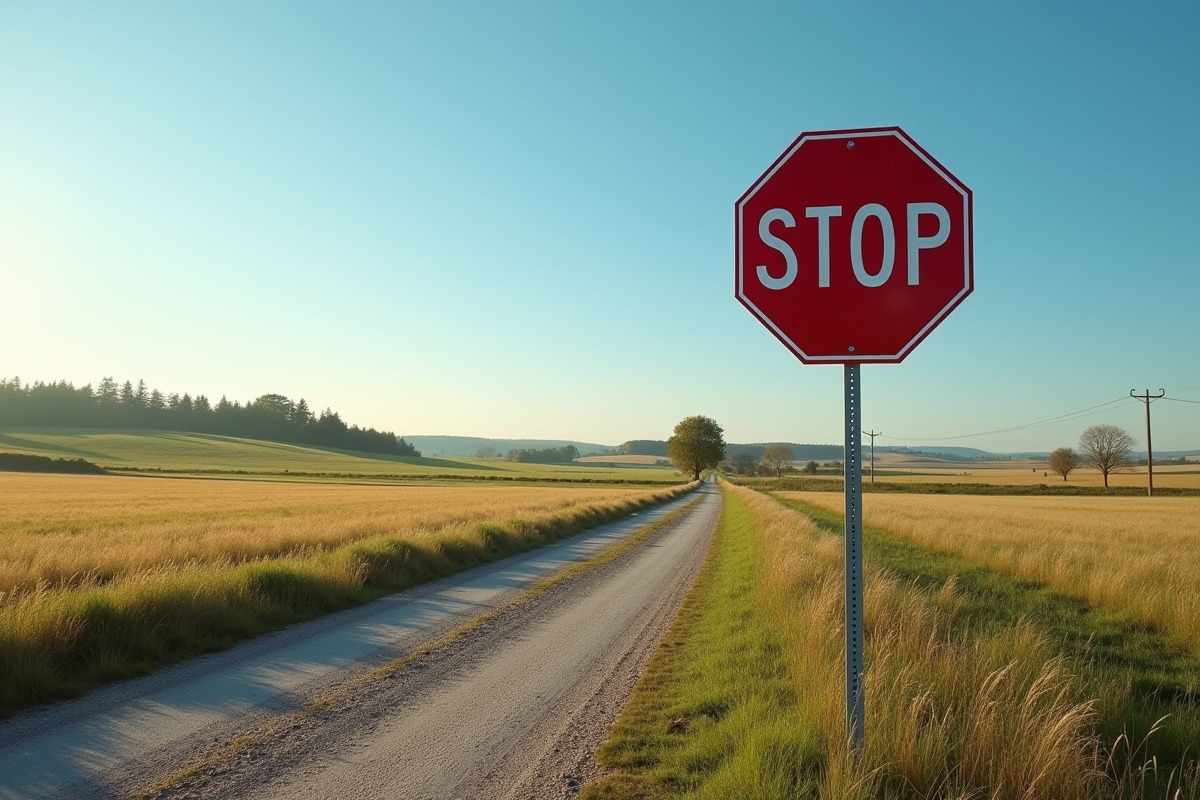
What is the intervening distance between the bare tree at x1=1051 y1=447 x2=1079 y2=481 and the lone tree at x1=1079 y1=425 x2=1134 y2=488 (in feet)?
29.3

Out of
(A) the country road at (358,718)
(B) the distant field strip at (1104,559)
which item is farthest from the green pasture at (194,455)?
(A) the country road at (358,718)

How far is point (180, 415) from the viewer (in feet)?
476

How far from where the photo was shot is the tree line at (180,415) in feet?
432

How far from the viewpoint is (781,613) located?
30.0ft

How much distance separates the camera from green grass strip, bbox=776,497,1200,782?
5.12 meters

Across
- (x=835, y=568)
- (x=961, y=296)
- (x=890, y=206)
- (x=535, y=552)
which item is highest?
(x=890, y=206)

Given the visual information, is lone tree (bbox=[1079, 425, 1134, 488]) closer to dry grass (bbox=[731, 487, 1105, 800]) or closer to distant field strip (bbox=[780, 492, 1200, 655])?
distant field strip (bbox=[780, 492, 1200, 655])

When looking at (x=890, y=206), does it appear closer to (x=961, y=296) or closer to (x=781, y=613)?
(x=961, y=296)

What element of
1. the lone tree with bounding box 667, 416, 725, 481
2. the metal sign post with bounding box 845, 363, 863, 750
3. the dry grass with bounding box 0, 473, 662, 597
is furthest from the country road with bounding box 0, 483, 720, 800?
the lone tree with bounding box 667, 416, 725, 481

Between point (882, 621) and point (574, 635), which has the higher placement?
point (882, 621)

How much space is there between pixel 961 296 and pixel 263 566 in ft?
39.4

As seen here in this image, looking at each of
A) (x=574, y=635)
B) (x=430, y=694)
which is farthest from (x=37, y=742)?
(x=574, y=635)

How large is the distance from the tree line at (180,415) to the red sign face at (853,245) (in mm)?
154527

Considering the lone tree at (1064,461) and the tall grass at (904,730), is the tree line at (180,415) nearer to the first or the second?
the lone tree at (1064,461)
